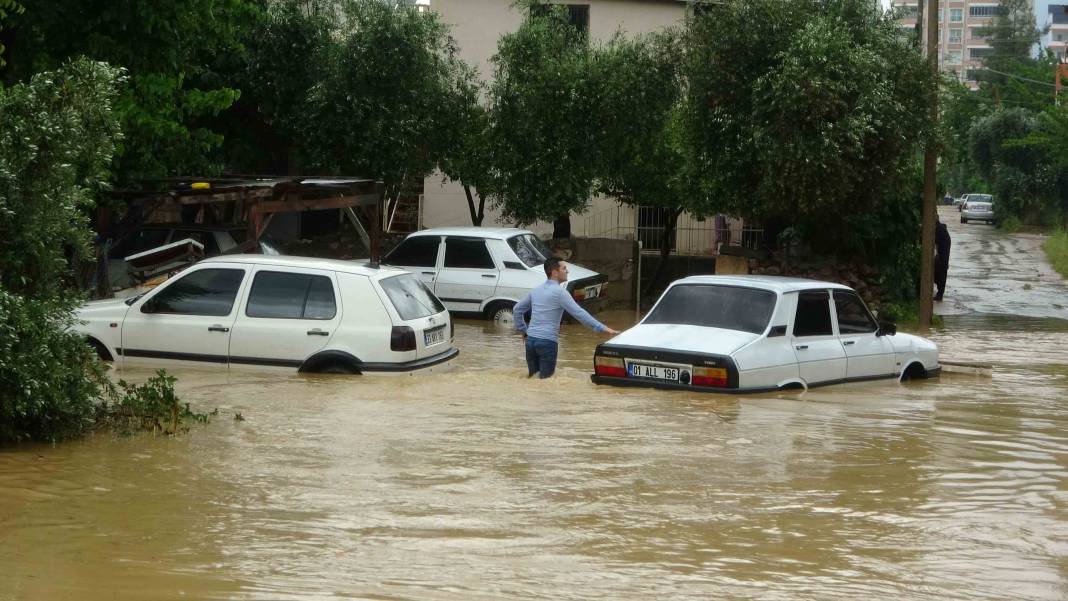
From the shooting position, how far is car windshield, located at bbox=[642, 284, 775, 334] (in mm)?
11969

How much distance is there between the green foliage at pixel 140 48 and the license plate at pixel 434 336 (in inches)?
179

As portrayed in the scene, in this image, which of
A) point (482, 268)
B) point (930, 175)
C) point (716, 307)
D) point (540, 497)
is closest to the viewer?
point (540, 497)

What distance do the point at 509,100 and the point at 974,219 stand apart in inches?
1626

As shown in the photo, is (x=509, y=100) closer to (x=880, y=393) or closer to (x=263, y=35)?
(x=263, y=35)

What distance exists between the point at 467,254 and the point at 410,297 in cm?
778

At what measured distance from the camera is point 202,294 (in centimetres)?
1241

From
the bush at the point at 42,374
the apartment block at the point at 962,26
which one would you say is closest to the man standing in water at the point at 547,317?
the bush at the point at 42,374

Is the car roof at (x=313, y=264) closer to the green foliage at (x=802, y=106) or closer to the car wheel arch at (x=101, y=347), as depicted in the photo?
the car wheel arch at (x=101, y=347)

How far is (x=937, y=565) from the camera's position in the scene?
260 inches

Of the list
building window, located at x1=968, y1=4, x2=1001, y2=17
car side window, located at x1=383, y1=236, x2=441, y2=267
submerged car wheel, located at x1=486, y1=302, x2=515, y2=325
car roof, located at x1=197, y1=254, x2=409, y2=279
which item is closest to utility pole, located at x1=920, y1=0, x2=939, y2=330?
submerged car wheel, located at x1=486, y1=302, x2=515, y2=325

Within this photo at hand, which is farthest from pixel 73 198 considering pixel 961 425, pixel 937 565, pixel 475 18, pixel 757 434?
pixel 475 18

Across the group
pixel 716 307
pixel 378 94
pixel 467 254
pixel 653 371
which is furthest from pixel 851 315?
pixel 378 94

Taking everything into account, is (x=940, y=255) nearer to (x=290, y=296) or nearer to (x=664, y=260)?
(x=664, y=260)

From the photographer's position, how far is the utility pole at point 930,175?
66.9 ft
